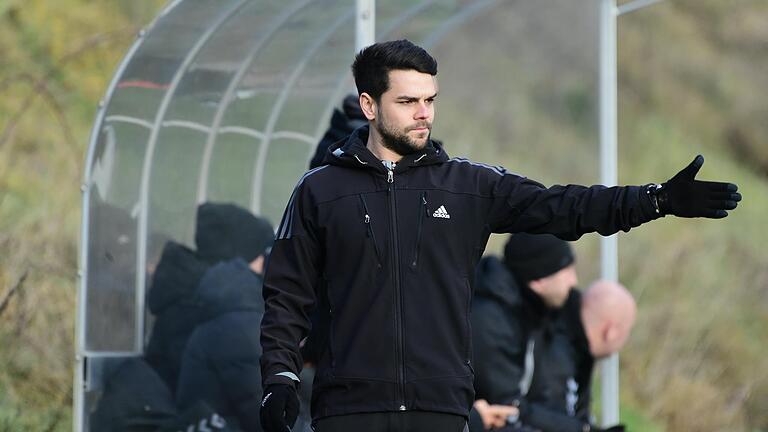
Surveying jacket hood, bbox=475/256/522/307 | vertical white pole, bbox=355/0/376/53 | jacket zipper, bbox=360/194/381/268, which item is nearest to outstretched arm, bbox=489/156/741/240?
jacket zipper, bbox=360/194/381/268

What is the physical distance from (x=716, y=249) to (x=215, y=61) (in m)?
7.07

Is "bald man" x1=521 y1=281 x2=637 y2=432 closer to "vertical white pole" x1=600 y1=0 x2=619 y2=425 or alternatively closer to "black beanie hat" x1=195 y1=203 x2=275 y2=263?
"vertical white pole" x1=600 y1=0 x2=619 y2=425

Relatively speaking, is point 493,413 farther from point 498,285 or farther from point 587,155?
point 587,155

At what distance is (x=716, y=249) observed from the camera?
43.0ft

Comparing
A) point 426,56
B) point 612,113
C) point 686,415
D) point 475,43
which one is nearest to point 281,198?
point 612,113

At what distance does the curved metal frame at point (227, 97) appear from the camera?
7297 mm

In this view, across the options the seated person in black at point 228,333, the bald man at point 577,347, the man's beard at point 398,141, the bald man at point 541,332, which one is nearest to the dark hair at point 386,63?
the man's beard at point 398,141

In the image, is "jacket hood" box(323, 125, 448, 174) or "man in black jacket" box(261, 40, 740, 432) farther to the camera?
"jacket hood" box(323, 125, 448, 174)

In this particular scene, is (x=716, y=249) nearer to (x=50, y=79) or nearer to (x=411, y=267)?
(x=50, y=79)

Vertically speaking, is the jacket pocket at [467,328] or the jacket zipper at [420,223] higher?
the jacket zipper at [420,223]

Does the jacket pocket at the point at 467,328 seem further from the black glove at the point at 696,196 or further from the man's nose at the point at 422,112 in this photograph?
the black glove at the point at 696,196

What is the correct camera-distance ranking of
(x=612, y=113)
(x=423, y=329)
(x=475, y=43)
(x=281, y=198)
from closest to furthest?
(x=423, y=329) < (x=281, y=198) < (x=612, y=113) < (x=475, y=43)

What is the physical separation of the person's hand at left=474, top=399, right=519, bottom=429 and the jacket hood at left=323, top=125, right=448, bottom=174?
7.74 feet

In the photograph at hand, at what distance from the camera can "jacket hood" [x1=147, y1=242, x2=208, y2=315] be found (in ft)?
22.9
